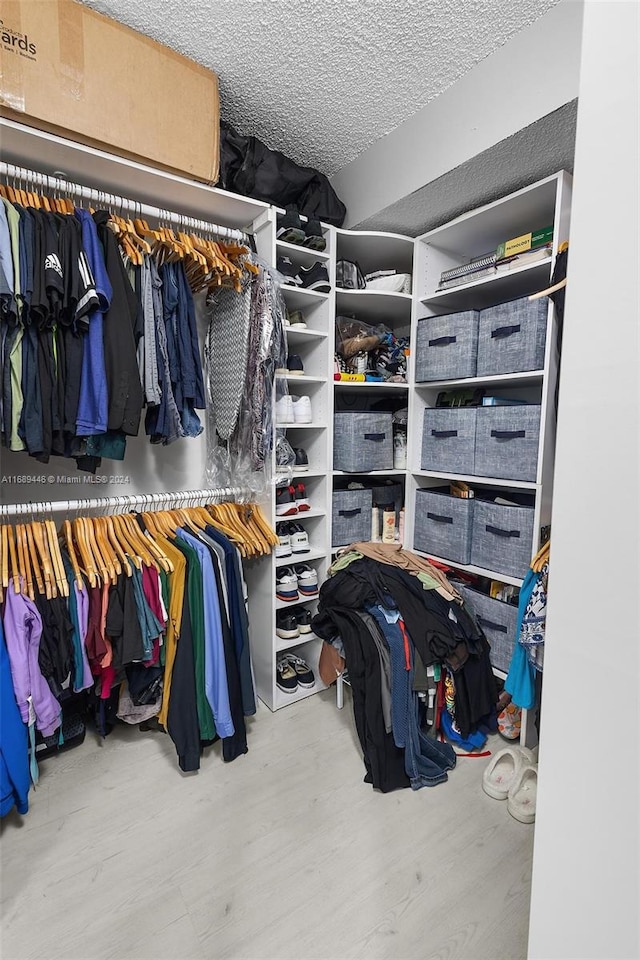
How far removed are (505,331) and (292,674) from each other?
71.5 inches

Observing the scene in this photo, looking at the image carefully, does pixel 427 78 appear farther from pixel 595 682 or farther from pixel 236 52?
pixel 595 682

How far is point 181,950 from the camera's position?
117cm

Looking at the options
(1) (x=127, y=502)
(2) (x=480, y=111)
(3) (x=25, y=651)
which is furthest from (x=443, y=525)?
(3) (x=25, y=651)

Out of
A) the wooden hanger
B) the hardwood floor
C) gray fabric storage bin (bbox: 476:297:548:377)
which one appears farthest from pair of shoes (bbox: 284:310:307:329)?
the hardwood floor

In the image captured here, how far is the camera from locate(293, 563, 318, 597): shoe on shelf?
7.27 feet

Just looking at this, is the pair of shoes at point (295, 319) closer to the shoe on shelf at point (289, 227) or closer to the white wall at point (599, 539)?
the shoe on shelf at point (289, 227)

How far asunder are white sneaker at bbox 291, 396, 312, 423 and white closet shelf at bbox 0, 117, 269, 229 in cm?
81

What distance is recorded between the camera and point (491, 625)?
1.95 m

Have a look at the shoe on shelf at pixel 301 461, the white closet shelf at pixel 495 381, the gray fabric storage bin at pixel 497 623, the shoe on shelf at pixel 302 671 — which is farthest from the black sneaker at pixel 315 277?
the shoe on shelf at pixel 302 671

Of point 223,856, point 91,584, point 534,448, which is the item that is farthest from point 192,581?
point 534,448

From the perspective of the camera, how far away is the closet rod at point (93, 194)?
146 cm

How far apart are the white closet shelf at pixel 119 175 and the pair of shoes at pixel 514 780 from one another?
2.39 m

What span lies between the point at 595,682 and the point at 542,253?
1.75m

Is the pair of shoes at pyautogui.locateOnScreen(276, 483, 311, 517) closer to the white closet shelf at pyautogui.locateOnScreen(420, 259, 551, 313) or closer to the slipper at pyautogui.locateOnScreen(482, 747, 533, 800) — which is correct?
the white closet shelf at pyautogui.locateOnScreen(420, 259, 551, 313)
